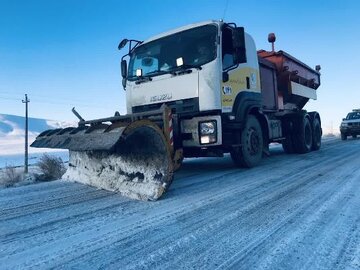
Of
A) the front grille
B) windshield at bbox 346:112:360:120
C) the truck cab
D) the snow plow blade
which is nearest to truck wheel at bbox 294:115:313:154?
the truck cab

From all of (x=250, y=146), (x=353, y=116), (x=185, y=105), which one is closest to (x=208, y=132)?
(x=185, y=105)

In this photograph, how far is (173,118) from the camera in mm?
5270

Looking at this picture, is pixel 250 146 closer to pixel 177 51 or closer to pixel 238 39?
pixel 238 39

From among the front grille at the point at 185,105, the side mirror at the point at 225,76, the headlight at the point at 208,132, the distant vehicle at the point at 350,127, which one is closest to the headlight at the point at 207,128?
the headlight at the point at 208,132

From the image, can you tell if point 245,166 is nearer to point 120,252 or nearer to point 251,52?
point 251,52

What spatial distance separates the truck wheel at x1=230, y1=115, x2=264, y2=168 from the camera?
5914 millimetres

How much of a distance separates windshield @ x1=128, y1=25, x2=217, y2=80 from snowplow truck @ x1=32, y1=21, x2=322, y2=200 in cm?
2

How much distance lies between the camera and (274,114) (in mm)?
7941

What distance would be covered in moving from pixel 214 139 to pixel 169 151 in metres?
1.30

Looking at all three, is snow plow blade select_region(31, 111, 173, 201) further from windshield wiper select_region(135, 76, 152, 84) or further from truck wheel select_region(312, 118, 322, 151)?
truck wheel select_region(312, 118, 322, 151)

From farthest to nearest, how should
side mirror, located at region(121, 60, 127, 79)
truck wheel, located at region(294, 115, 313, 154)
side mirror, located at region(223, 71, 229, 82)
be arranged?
truck wheel, located at region(294, 115, 313, 154), side mirror, located at region(121, 60, 127, 79), side mirror, located at region(223, 71, 229, 82)

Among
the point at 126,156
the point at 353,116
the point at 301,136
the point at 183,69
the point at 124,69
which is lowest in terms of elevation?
the point at 126,156

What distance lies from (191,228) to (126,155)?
74.7 inches

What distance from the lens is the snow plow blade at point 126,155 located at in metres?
3.72
